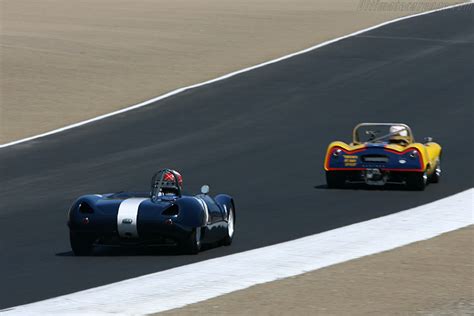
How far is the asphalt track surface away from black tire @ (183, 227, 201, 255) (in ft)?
0.37

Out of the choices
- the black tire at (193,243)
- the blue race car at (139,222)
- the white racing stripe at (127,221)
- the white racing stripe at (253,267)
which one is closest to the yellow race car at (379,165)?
the white racing stripe at (253,267)

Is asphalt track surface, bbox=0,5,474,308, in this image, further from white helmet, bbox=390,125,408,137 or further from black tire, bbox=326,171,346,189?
white helmet, bbox=390,125,408,137

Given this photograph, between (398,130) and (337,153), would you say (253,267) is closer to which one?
(337,153)

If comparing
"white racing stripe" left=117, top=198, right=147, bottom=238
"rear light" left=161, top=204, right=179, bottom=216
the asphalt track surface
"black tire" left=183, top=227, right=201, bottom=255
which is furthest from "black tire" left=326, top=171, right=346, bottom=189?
"white racing stripe" left=117, top=198, right=147, bottom=238

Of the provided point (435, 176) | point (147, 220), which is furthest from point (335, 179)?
point (147, 220)

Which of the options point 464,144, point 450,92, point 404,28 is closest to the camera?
point 464,144

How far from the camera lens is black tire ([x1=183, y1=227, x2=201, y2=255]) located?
45.2 feet

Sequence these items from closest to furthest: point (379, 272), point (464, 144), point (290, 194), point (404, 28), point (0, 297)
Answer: point (0, 297) → point (379, 272) → point (290, 194) → point (464, 144) → point (404, 28)

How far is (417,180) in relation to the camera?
19.9 metres

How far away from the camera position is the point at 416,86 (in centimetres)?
3544

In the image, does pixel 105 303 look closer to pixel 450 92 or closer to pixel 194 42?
pixel 450 92

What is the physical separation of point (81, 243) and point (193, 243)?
1.31 meters

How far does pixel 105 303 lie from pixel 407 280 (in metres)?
3.17

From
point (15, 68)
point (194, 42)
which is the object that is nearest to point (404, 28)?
point (194, 42)
